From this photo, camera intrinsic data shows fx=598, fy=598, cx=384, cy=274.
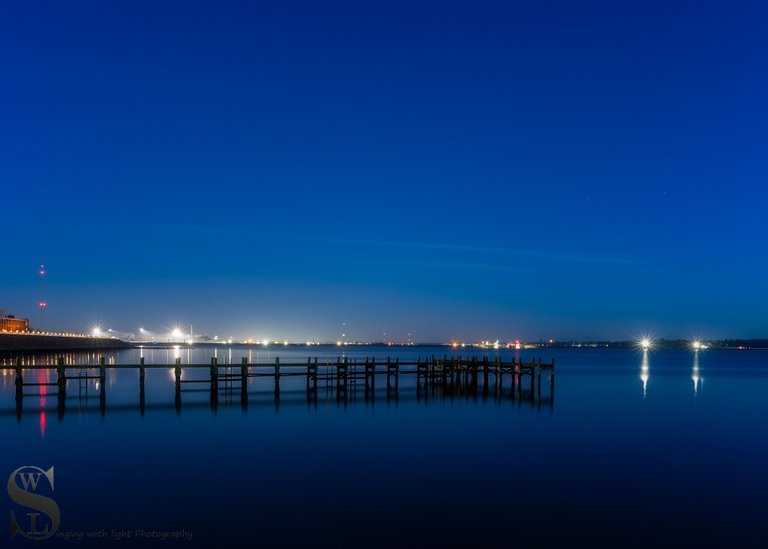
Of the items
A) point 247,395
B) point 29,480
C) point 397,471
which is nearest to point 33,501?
point 29,480

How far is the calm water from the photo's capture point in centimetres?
1488

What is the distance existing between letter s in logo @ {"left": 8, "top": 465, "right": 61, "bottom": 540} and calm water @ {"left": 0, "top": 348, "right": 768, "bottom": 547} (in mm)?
321

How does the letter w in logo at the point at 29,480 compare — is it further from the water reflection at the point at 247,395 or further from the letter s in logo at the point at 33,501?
the water reflection at the point at 247,395

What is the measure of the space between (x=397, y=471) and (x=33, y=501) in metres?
10.8

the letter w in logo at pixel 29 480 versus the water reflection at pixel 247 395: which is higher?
the letter w in logo at pixel 29 480

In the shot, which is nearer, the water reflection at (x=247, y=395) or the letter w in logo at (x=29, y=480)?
the letter w in logo at (x=29, y=480)

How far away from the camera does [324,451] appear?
76.1ft

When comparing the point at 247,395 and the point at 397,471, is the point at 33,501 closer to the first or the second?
the point at 397,471

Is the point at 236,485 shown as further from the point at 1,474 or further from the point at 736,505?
the point at 736,505

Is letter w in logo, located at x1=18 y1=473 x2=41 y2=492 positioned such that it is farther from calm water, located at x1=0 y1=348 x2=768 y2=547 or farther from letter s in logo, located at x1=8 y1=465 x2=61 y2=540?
calm water, located at x1=0 y1=348 x2=768 y2=547

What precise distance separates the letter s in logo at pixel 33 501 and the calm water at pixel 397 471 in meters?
0.32

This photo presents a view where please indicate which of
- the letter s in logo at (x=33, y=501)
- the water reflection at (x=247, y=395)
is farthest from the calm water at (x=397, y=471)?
the water reflection at (x=247, y=395)

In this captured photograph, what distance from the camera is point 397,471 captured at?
66.2 feet

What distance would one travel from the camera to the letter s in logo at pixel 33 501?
14.3 metres
